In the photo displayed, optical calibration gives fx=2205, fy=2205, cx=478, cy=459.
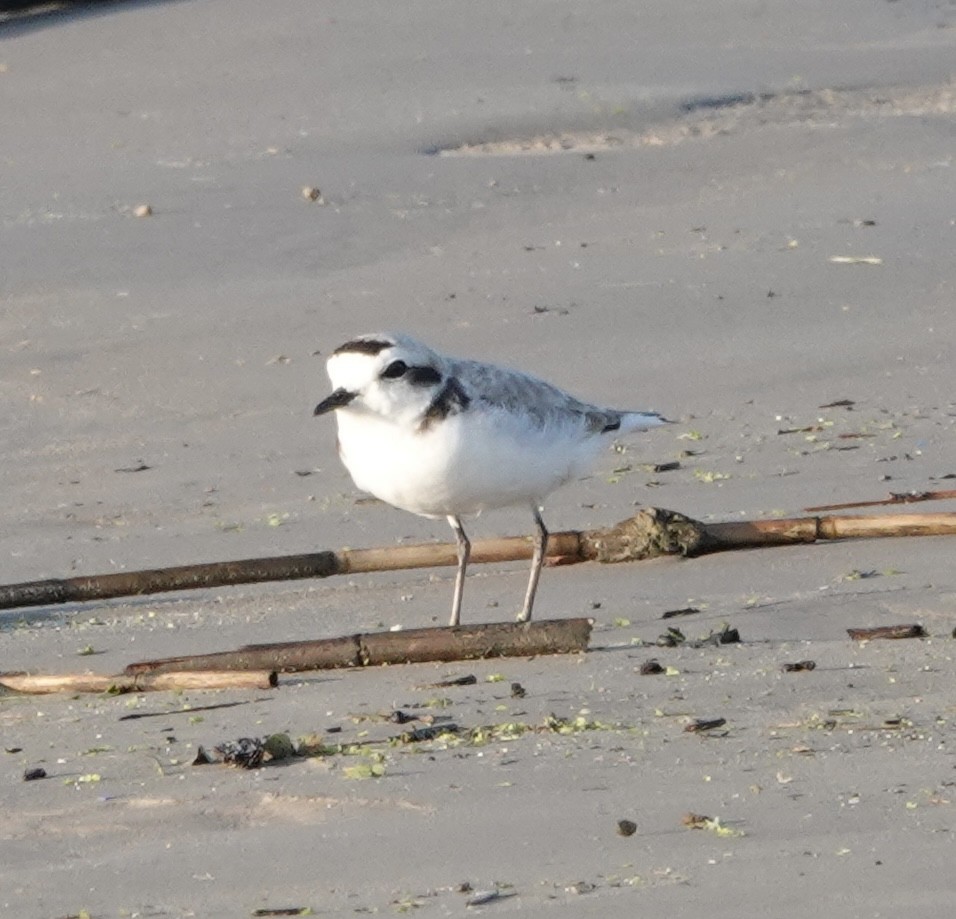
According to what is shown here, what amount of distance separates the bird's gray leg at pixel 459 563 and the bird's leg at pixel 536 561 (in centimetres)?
18

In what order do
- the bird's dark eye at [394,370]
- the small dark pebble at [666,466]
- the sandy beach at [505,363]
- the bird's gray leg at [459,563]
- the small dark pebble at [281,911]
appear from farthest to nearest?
the small dark pebble at [666,466], the bird's gray leg at [459,563], the bird's dark eye at [394,370], the sandy beach at [505,363], the small dark pebble at [281,911]

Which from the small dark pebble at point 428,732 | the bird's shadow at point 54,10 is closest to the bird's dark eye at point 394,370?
the small dark pebble at point 428,732

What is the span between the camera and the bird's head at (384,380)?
5.74m

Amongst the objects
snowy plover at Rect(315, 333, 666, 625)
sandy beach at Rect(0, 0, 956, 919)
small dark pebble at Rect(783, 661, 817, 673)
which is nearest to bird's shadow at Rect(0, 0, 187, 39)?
sandy beach at Rect(0, 0, 956, 919)

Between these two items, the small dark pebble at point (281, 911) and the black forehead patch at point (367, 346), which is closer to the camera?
the small dark pebble at point (281, 911)

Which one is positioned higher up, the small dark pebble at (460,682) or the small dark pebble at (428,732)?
the small dark pebble at (428,732)

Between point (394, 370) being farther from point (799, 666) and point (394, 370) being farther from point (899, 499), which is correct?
point (899, 499)

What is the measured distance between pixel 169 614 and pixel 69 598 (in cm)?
31

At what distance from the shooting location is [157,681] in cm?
533

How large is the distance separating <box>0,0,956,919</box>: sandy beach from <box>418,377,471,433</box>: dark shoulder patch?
0.68 m

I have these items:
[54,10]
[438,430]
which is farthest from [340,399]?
[54,10]

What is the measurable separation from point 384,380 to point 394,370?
37 millimetres

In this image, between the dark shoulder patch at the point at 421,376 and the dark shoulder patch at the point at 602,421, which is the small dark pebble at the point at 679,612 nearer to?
the dark shoulder patch at the point at 602,421

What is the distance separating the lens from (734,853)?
149 inches
